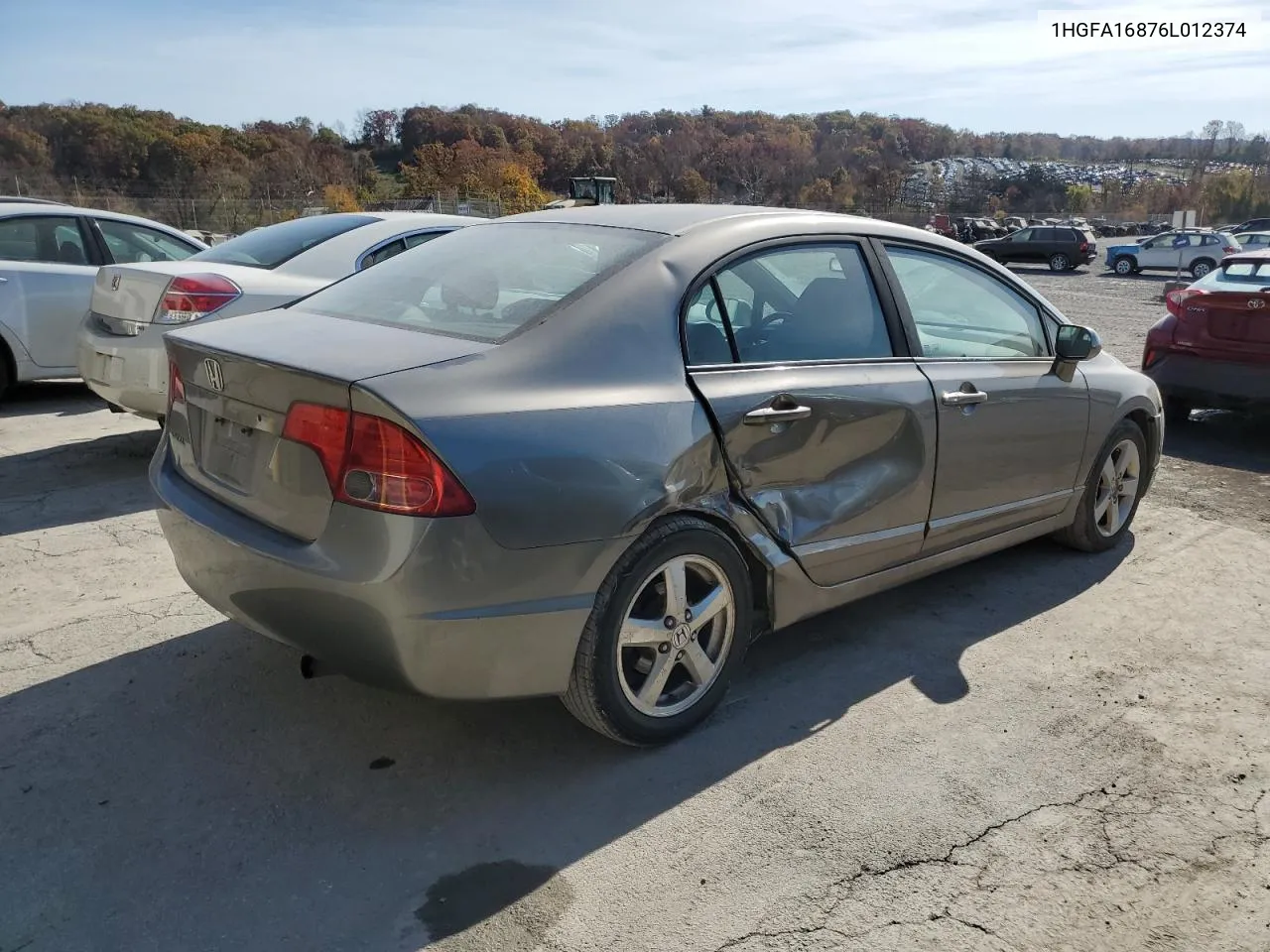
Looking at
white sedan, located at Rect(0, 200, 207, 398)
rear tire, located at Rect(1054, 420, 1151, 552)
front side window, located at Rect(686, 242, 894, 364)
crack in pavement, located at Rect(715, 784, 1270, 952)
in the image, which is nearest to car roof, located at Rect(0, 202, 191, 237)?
white sedan, located at Rect(0, 200, 207, 398)

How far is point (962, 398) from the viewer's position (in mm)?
3918

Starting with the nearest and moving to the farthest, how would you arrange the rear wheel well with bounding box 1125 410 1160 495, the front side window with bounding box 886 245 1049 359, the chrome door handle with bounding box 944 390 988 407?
1. the chrome door handle with bounding box 944 390 988 407
2. the front side window with bounding box 886 245 1049 359
3. the rear wheel well with bounding box 1125 410 1160 495

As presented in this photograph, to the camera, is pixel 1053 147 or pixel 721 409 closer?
pixel 721 409

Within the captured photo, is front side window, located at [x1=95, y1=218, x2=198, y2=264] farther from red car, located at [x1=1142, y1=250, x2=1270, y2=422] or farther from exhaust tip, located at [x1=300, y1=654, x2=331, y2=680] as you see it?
red car, located at [x1=1142, y1=250, x2=1270, y2=422]

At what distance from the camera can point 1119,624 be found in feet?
14.0

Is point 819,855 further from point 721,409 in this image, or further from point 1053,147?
point 1053,147

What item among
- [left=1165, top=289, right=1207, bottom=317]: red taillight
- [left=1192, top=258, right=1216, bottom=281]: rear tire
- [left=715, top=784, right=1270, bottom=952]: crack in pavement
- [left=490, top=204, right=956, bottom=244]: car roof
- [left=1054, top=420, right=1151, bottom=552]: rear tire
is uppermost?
[left=490, top=204, right=956, bottom=244]: car roof

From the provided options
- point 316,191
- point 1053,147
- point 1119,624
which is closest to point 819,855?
point 1119,624

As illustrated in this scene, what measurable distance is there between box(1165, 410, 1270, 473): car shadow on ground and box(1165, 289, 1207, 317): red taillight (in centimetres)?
95

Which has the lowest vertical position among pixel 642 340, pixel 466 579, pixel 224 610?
pixel 224 610

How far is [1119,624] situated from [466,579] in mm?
2945

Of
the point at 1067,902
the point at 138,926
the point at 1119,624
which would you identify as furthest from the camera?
the point at 1119,624

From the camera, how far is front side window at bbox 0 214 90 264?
304 inches

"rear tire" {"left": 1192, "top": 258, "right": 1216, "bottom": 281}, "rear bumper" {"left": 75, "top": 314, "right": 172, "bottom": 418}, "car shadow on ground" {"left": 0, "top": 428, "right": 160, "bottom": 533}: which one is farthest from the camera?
"rear tire" {"left": 1192, "top": 258, "right": 1216, "bottom": 281}
